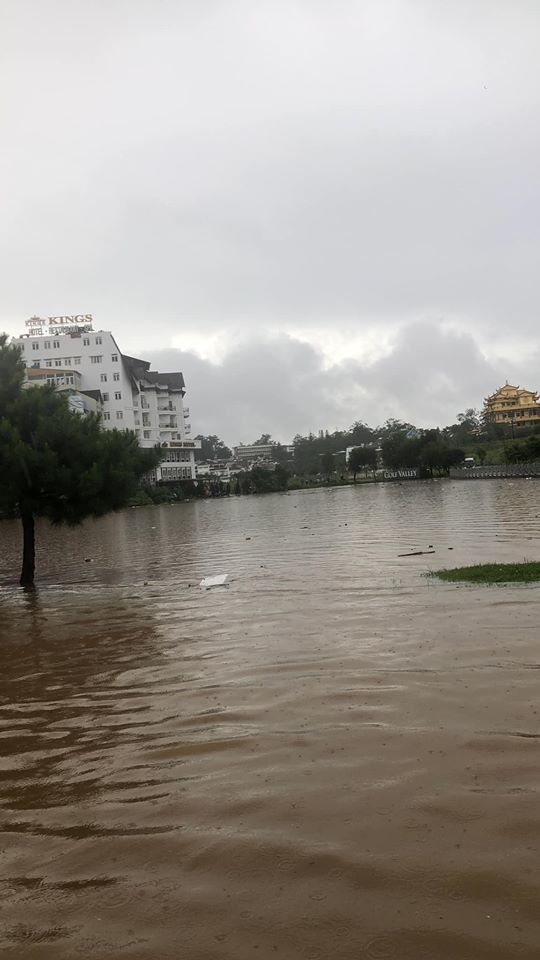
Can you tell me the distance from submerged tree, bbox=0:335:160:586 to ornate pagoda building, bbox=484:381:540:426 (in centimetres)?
10355

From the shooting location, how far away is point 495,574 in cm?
1288

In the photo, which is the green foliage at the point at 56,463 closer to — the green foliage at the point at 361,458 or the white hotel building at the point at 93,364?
the white hotel building at the point at 93,364

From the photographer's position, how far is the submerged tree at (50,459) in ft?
54.5

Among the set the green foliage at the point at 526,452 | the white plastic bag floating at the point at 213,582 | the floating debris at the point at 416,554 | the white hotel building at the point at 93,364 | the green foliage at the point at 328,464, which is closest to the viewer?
the white plastic bag floating at the point at 213,582

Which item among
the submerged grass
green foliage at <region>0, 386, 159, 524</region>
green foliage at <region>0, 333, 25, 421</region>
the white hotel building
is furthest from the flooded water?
the white hotel building

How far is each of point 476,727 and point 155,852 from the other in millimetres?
2864

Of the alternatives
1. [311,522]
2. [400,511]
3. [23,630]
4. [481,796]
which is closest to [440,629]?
[481,796]

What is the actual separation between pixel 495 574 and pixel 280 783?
8.85m

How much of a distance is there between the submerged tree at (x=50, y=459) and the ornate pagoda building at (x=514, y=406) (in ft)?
340

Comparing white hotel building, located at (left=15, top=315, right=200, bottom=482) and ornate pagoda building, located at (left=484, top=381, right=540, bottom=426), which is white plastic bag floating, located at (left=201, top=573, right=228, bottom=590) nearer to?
white hotel building, located at (left=15, top=315, right=200, bottom=482)

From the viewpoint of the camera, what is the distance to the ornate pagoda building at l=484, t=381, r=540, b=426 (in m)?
112

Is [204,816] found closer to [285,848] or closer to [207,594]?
[285,848]

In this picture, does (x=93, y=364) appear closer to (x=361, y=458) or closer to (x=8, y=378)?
(x=361, y=458)

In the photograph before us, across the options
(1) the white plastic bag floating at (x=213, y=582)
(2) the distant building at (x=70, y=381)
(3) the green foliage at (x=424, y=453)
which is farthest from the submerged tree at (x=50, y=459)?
(3) the green foliage at (x=424, y=453)
